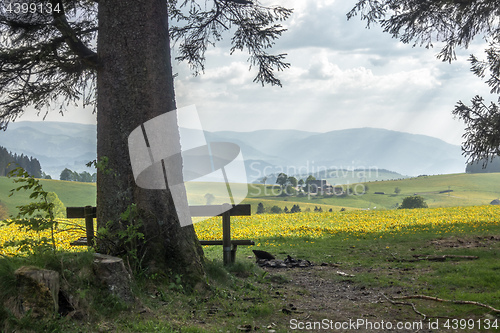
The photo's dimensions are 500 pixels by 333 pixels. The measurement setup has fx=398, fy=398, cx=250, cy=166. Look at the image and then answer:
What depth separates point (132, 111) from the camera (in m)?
7.33

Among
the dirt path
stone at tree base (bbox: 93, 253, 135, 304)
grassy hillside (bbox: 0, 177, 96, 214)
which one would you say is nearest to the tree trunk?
stone at tree base (bbox: 93, 253, 135, 304)

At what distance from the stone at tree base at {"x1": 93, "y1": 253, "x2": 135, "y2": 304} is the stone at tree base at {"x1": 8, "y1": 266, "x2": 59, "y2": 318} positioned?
726 mm

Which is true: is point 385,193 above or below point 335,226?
above

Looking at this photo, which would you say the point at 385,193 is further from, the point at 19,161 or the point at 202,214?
the point at 202,214

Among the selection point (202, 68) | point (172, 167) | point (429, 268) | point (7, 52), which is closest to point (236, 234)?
point (202, 68)

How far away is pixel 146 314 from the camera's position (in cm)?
555

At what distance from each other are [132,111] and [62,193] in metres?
49.2

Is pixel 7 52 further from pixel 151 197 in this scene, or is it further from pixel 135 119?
pixel 151 197

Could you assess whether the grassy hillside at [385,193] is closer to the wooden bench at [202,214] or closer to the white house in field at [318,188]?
the white house in field at [318,188]

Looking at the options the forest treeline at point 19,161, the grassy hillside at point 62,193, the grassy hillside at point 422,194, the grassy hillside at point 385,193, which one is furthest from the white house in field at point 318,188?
the forest treeline at point 19,161

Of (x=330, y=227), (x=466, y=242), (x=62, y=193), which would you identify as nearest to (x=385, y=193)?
(x=62, y=193)

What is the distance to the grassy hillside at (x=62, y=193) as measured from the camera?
44750 mm

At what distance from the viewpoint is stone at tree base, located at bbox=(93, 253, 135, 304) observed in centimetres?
557

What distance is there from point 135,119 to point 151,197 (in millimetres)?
1466
